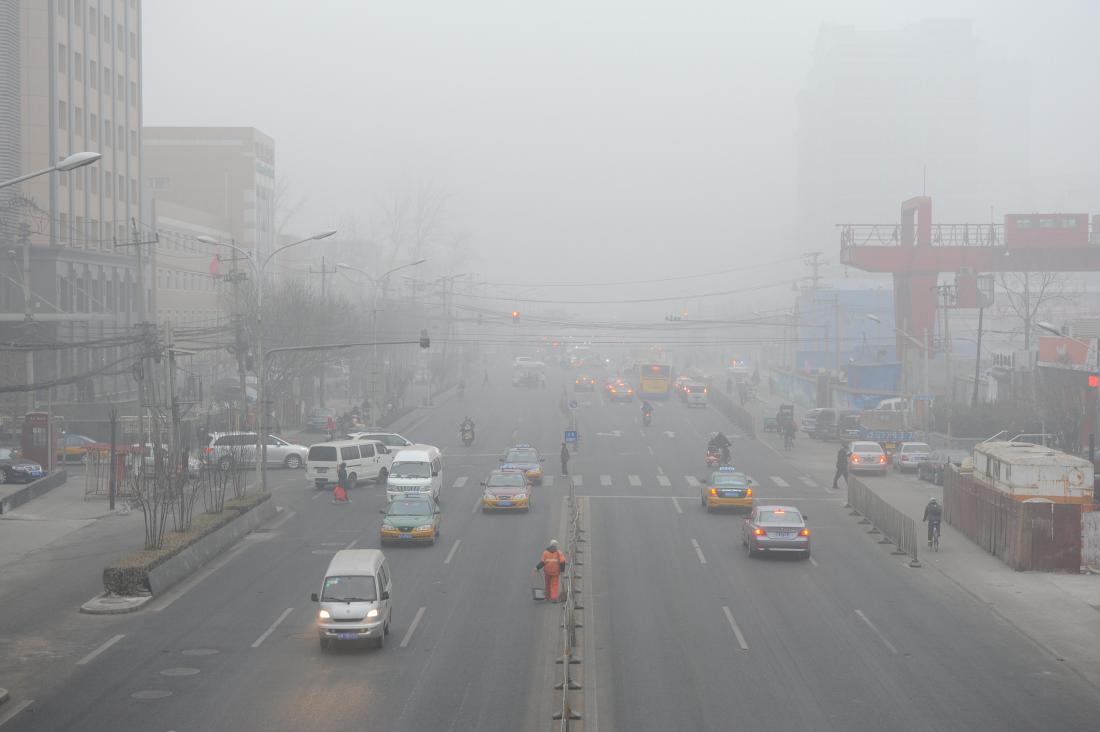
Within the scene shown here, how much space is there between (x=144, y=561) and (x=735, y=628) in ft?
43.0

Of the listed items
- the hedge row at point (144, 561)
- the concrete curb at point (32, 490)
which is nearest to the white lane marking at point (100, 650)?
the hedge row at point (144, 561)

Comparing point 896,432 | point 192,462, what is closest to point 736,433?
point 896,432

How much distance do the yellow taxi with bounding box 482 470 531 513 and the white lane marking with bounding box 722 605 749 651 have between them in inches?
582

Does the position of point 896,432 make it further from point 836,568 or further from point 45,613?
point 45,613

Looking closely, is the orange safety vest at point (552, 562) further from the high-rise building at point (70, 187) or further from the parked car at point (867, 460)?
the high-rise building at point (70, 187)

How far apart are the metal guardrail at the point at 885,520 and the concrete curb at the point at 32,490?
28.6 metres

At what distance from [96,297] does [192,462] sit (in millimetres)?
29109

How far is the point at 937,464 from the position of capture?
163ft

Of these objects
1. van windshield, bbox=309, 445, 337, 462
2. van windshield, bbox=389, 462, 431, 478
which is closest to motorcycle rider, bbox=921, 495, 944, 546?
van windshield, bbox=389, 462, 431, 478

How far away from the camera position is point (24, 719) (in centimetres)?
1689

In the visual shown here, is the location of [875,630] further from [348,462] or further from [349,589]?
[348,462]

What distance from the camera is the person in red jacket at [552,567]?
80.6 ft

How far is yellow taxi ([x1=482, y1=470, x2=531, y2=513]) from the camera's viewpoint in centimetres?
3866

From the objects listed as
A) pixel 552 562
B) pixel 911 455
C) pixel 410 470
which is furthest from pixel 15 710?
pixel 911 455
